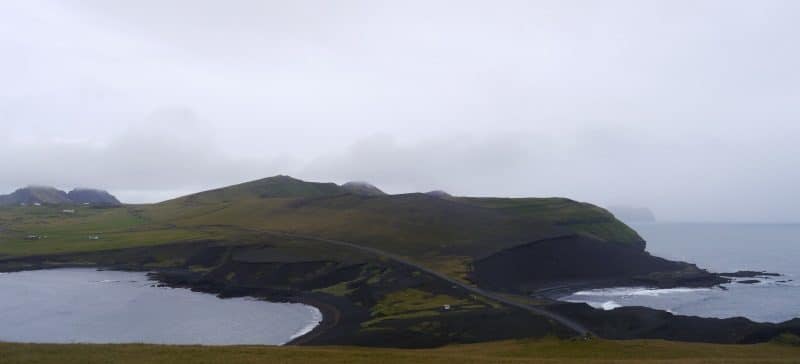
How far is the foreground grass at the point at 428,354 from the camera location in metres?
31.3

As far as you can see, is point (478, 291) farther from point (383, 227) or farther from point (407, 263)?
point (383, 227)

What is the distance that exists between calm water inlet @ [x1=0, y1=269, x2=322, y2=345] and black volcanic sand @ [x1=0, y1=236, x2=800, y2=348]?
5138 mm

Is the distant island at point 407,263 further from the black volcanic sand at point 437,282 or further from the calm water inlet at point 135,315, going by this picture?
the calm water inlet at point 135,315

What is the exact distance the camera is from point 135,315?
82.7m

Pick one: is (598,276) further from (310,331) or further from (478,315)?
(310,331)

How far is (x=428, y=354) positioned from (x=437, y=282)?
58461 millimetres

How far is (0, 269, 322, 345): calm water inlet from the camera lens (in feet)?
221

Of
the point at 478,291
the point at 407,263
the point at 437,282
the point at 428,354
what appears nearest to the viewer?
the point at 428,354

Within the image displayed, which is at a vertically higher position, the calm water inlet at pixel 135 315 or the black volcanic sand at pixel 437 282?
the black volcanic sand at pixel 437 282

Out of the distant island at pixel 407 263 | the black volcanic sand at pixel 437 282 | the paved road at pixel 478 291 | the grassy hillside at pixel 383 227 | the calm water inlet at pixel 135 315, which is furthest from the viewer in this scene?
the grassy hillside at pixel 383 227

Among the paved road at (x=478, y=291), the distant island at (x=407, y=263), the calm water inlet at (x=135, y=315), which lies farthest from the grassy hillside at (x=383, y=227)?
the calm water inlet at (x=135, y=315)

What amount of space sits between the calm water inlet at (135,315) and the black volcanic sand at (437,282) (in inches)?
202

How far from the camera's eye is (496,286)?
10288 centimetres

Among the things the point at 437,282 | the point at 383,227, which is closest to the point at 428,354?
the point at 437,282
